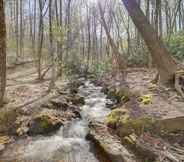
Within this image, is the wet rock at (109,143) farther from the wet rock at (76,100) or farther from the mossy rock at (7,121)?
the wet rock at (76,100)

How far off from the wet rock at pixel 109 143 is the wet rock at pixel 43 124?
133 cm

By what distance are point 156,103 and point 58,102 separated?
4.21 m

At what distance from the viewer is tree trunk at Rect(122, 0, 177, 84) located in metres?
8.16

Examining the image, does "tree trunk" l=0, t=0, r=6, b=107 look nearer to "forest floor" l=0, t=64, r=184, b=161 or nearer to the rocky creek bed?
"forest floor" l=0, t=64, r=184, b=161

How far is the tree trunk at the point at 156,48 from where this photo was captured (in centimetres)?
816

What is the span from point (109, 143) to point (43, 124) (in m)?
2.62

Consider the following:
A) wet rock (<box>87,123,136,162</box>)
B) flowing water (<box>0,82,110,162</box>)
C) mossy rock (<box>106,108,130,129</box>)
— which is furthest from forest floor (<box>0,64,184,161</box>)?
flowing water (<box>0,82,110,162</box>)

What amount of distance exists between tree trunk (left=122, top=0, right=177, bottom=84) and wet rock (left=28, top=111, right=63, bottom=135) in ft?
14.3

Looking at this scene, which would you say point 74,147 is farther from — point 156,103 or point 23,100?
point 23,100

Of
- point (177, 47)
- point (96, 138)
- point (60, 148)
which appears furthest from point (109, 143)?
point (177, 47)

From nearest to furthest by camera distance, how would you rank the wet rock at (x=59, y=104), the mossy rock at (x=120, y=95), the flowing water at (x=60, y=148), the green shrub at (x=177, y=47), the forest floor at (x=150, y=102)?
the flowing water at (x=60, y=148)
the forest floor at (x=150, y=102)
the wet rock at (x=59, y=104)
the mossy rock at (x=120, y=95)
the green shrub at (x=177, y=47)

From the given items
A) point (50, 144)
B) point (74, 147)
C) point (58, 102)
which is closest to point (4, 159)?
point (50, 144)

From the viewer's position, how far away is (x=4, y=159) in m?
5.45

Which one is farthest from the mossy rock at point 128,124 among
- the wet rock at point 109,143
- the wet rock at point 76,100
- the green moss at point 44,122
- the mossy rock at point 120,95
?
the wet rock at point 76,100
